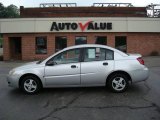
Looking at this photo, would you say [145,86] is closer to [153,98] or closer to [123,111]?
[153,98]

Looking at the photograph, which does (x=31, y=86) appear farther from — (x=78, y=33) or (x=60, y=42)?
(x=60, y=42)

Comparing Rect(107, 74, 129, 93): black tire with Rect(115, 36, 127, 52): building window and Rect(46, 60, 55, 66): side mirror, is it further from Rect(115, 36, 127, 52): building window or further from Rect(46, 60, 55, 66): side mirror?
Rect(115, 36, 127, 52): building window

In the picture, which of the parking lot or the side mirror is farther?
the side mirror

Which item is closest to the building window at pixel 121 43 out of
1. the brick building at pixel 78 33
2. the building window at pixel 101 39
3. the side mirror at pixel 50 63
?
the brick building at pixel 78 33

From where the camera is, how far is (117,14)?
35.0 m

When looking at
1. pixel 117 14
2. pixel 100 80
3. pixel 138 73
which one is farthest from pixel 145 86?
pixel 117 14

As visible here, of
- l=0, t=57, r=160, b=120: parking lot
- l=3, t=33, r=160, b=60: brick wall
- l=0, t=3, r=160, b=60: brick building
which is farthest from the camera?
l=3, t=33, r=160, b=60: brick wall

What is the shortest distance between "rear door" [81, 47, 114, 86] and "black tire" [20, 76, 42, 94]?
54.1 inches

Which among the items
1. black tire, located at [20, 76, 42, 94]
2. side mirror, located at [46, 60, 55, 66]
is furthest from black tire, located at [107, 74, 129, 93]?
black tire, located at [20, 76, 42, 94]

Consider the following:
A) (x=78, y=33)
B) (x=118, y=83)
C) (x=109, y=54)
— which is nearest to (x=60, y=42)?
(x=78, y=33)

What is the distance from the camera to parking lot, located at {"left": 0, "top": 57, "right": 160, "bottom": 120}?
714 centimetres

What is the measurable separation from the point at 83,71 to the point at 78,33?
2040 cm

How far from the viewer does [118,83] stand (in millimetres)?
9641

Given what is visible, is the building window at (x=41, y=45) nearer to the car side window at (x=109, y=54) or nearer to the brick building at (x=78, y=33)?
the brick building at (x=78, y=33)
